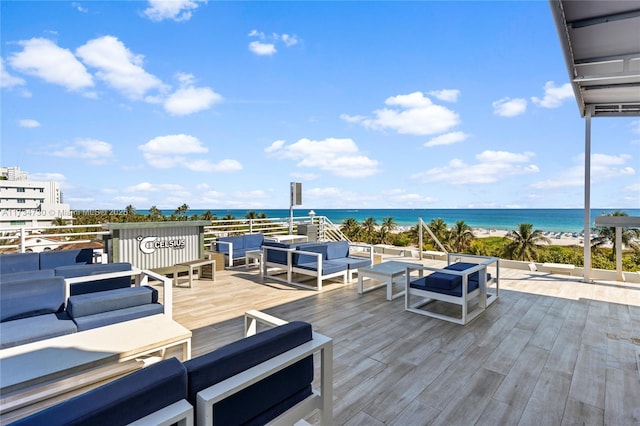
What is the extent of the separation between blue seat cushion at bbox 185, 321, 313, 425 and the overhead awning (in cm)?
343

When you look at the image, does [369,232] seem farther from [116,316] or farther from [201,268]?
[116,316]

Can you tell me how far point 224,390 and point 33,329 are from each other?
2375 mm

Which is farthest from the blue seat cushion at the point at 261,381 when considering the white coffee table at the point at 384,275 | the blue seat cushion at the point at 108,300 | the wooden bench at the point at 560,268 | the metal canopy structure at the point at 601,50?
the wooden bench at the point at 560,268

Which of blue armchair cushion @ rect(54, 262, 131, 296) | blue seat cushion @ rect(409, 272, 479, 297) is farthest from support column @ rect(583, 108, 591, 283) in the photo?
blue armchair cushion @ rect(54, 262, 131, 296)

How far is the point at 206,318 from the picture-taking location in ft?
12.0

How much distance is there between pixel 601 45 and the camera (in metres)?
3.47

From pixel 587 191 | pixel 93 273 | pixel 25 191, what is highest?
pixel 25 191

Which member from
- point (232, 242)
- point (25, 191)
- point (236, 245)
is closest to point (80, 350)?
point (232, 242)

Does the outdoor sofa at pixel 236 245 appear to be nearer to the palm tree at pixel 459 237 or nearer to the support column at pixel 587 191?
the support column at pixel 587 191

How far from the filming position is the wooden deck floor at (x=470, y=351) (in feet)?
6.58

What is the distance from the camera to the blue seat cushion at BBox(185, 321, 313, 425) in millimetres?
1093

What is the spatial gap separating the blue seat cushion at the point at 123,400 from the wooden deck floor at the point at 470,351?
1.27 metres

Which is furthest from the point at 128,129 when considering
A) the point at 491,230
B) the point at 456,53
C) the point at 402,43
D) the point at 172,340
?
the point at 491,230

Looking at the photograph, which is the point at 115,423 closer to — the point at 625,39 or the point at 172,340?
the point at 172,340
